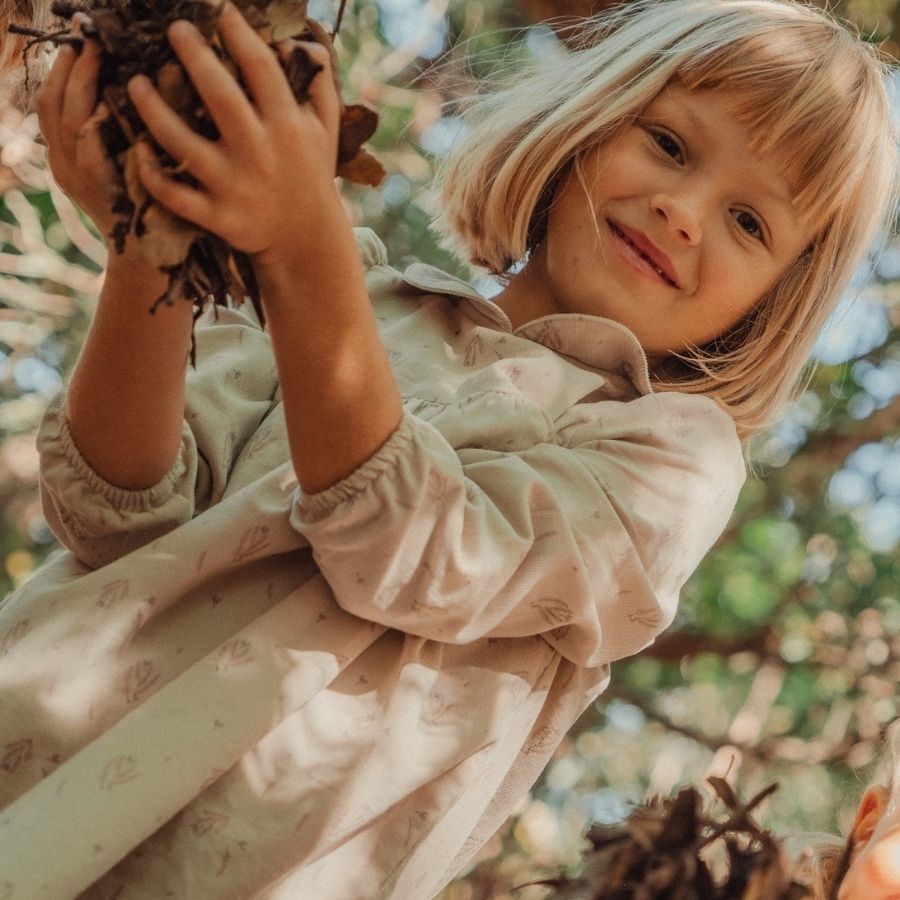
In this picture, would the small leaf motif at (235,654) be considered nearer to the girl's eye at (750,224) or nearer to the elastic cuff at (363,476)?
the elastic cuff at (363,476)

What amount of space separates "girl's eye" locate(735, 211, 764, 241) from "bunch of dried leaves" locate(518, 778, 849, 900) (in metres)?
0.50

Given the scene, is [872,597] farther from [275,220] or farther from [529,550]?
[275,220]

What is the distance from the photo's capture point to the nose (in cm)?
111

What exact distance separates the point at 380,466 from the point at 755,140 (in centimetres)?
54

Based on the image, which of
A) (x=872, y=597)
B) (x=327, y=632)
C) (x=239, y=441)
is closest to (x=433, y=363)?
(x=239, y=441)

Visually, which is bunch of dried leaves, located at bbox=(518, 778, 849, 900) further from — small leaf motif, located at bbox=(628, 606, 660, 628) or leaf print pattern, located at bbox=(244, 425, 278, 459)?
leaf print pattern, located at bbox=(244, 425, 278, 459)

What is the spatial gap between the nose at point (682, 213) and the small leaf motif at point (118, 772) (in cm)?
61

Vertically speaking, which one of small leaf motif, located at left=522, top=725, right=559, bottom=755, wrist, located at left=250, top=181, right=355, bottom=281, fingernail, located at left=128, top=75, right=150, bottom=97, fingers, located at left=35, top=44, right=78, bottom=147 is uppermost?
fingernail, located at left=128, top=75, right=150, bottom=97

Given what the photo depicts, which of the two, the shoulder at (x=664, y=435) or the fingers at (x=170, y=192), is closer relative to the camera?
the fingers at (x=170, y=192)

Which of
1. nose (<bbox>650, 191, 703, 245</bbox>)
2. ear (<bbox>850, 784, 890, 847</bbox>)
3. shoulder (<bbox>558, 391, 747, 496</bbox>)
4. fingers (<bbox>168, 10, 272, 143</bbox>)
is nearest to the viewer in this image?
fingers (<bbox>168, 10, 272, 143</bbox>)

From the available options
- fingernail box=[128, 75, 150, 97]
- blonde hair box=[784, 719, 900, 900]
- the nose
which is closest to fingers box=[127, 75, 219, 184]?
fingernail box=[128, 75, 150, 97]

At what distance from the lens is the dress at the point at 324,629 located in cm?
83

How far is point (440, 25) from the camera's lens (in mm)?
2943

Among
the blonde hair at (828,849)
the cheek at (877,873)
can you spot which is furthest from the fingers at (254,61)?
the cheek at (877,873)
